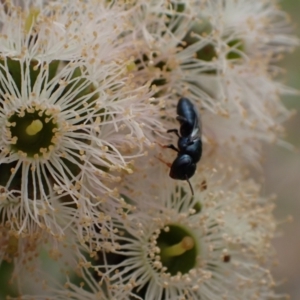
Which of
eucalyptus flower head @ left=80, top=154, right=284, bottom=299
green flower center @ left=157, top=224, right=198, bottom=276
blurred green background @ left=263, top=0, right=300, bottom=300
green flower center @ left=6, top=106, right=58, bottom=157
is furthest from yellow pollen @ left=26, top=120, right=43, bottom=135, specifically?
blurred green background @ left=263, top=0, right=300, bottom=300

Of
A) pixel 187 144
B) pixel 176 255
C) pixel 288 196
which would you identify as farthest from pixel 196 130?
pixel 288 196

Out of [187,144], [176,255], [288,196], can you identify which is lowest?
[176,255]

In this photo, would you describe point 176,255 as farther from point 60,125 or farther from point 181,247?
point 60,125

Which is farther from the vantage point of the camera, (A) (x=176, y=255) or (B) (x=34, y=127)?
(A) (x=176, y=255)

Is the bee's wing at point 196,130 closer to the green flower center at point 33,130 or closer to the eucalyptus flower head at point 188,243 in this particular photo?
the eucalyptus flower head at point 188,243

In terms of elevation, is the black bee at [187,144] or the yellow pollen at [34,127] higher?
the black bee at [187,144]

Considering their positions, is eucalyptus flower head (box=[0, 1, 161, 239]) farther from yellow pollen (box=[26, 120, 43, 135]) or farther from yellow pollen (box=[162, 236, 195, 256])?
yellow pollen (box=[162, 236, 195, 256])

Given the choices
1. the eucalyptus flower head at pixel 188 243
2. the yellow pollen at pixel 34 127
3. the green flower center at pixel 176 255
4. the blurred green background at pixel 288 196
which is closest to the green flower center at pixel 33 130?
the yellow pollen at pixel 34 127

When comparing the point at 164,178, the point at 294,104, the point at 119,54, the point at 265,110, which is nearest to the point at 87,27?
the point at 119,54
